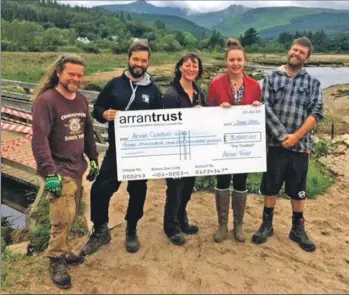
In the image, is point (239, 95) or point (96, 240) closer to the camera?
point (239, 95)

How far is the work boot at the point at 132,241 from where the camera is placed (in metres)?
4.57

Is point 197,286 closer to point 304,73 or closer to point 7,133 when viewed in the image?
point 304,73

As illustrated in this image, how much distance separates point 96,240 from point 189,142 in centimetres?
145

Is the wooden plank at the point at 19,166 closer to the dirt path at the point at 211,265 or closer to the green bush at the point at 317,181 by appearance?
the dirt path at the point at 211,265

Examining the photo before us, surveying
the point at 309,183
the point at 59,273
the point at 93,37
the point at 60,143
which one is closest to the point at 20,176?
the point at 59,273

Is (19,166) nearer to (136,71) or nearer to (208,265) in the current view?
(136,71)

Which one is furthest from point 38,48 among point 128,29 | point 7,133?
point 128,29

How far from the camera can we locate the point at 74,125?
3.90 meters

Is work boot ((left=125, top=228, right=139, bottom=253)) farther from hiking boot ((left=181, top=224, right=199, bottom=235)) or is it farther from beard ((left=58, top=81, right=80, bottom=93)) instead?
beard ((left=58, top=81, right=80, bottom=93))

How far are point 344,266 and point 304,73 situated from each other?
207 centimetres

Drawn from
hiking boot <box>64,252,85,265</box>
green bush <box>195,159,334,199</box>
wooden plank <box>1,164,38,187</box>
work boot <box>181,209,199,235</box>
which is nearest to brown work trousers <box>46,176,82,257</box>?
hiking boot <box>64,252,85,265</box>

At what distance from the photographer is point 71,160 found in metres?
3.94

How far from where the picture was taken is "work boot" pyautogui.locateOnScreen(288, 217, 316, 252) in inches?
188

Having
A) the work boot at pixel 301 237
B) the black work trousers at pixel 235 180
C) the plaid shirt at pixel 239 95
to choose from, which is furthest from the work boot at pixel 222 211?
the plaid shirt at pixel 239 95
